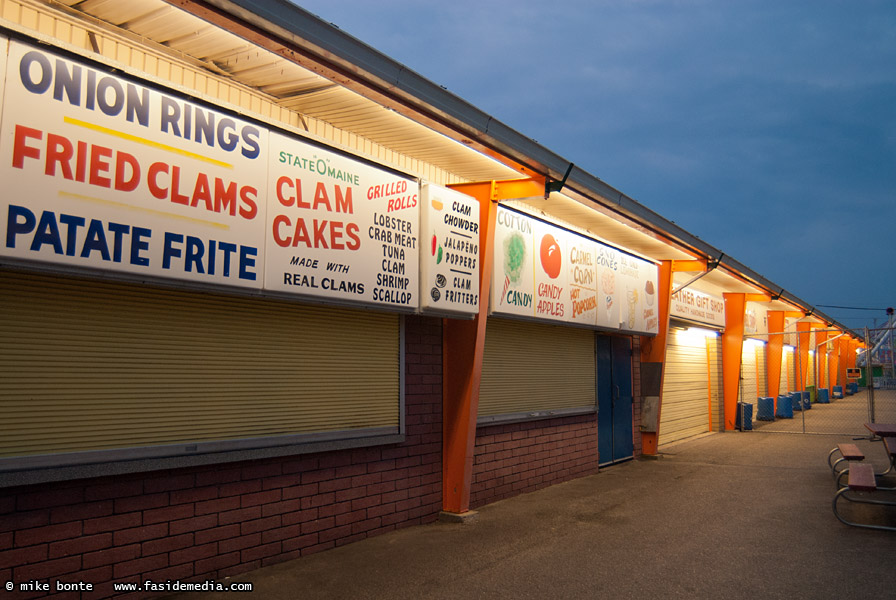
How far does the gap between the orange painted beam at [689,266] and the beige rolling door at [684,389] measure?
2.45 m

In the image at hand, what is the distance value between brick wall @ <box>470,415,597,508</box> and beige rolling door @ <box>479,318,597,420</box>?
234 millimetres

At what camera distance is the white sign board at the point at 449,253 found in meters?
7.07

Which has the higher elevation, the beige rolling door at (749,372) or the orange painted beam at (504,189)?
the orange painted beam at (504,189)

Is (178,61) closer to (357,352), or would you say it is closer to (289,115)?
(289,115)

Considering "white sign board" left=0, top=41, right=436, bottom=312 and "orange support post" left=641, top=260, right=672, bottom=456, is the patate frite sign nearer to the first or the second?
"white sign board" left=0, top=41, right=436, bottom=312

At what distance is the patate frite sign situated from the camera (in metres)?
4.07

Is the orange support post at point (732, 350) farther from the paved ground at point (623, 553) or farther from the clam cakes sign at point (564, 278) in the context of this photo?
the paved ground at point (623, 553)

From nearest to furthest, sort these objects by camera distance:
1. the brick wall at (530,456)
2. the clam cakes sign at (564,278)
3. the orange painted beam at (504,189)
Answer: the orange painted beam at (504,189) < the clam cakes sign at (564,278) < the brick wall at (530,456)

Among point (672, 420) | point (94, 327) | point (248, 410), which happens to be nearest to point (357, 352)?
point (248, 410)


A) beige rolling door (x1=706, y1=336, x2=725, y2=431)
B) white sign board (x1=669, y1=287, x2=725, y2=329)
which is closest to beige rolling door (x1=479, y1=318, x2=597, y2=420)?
white sign board (x1=669, y1=287, x2=725, y2=329)

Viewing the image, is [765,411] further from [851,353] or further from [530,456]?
[851,353]

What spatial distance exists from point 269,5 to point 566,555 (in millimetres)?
5203

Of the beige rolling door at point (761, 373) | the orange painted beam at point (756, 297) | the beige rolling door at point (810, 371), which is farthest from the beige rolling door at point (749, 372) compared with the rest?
the beige rolling door at point (810, 371)

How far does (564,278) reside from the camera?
9664mm
